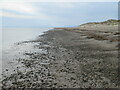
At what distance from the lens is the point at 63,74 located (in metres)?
10.9

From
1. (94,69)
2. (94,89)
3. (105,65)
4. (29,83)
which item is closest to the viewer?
(94,89)

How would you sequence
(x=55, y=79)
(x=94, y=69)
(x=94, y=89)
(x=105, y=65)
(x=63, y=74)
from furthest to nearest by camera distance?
(x=105, y=65), (x=94, y=69), (x=63, y=74), (x=55, y=79), (x=94, y=89)

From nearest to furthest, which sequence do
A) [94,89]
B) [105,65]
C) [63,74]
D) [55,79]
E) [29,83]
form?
[94,89] < [29,83] < [55,79] < [63,74] < [105,65]

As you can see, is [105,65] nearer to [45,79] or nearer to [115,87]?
[115,87]

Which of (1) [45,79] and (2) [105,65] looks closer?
(1) [45,79]

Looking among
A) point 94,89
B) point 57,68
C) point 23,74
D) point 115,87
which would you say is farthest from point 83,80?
point 23,74

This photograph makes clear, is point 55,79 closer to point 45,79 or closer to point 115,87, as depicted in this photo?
point 45,79

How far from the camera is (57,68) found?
1233cm

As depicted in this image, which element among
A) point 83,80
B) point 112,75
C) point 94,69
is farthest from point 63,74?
point 112,75

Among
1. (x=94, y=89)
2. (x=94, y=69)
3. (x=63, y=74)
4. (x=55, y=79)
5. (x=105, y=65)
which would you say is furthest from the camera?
(x=105, y=65)

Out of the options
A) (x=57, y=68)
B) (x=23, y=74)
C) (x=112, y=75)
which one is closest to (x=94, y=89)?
(x=112, y=75)

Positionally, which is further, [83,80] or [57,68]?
[57,68]

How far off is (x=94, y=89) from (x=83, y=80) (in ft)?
4.18

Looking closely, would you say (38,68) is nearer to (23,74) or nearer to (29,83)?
(23,74)
